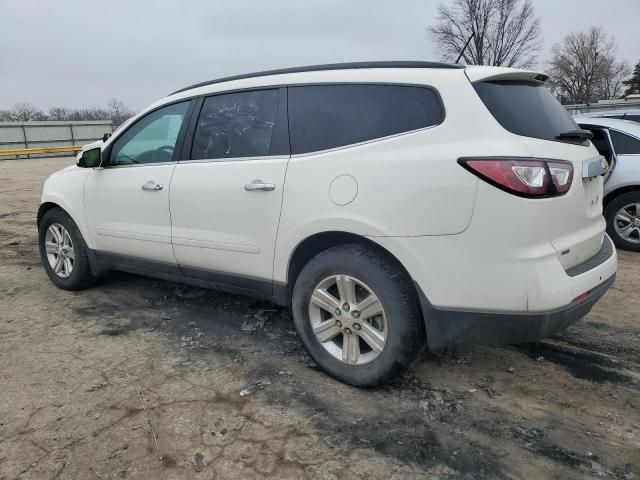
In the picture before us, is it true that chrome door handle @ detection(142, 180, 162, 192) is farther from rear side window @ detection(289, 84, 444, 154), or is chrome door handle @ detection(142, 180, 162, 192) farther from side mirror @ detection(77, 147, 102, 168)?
rear side window @ detection(289, 84, 444, 154)

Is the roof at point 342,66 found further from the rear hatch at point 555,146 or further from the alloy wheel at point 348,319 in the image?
the alloy wheel at point 348,319

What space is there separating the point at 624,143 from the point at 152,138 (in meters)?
5.55

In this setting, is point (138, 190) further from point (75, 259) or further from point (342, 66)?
point (342, 66)

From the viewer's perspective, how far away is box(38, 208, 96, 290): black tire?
15.1 ft

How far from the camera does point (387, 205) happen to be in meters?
2.65

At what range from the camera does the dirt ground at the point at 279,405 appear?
2367 millimetres

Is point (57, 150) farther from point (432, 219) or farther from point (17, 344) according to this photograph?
point (432, 219)

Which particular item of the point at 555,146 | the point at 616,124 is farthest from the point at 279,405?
the point at 616,124

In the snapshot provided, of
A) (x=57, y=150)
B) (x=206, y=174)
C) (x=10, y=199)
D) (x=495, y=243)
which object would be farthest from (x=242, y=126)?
(x=57, y=150)

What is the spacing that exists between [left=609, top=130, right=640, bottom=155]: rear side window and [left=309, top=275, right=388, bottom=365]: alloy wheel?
5.03 m

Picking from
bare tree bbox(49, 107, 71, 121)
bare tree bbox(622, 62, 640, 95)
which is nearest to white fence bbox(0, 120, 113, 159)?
bare tree bbox(49, 107, 71, 121)

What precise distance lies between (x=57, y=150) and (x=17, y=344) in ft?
114

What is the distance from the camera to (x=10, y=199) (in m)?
11.9

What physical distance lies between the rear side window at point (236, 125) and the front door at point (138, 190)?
0.87 ft
